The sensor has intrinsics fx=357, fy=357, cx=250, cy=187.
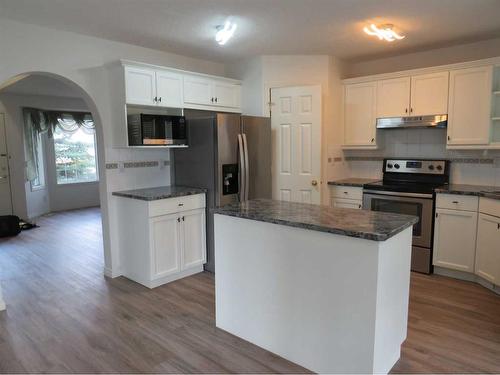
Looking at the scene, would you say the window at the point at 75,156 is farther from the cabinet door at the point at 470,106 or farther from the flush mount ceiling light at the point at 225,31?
the cabinet door at the point at 470,106

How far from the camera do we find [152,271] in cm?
351

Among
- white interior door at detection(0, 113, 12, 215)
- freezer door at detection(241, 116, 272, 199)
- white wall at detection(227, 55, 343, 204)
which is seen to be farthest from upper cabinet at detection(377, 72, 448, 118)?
white interior door at detection(0, 113, 12, 215)

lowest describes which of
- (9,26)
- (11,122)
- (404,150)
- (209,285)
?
(209,285)

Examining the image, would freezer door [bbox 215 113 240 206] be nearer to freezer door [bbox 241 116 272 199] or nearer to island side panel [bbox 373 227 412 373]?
freezer door [bbox 241 116 272 199]

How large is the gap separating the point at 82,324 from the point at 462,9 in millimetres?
3981

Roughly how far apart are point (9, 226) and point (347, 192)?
17.1ft

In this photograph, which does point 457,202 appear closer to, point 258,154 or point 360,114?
point 360,114

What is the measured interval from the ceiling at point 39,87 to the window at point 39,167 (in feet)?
3.06

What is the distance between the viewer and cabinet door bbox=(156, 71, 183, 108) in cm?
370

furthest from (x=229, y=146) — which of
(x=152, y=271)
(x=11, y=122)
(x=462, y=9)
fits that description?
(x=11, y=122)

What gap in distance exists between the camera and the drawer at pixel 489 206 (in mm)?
3225

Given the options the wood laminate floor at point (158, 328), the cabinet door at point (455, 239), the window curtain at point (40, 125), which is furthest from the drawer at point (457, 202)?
the window curtain at point (40, 125)

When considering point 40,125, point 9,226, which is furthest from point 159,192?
point 40,125

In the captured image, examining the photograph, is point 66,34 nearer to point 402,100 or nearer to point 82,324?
point 82,324
